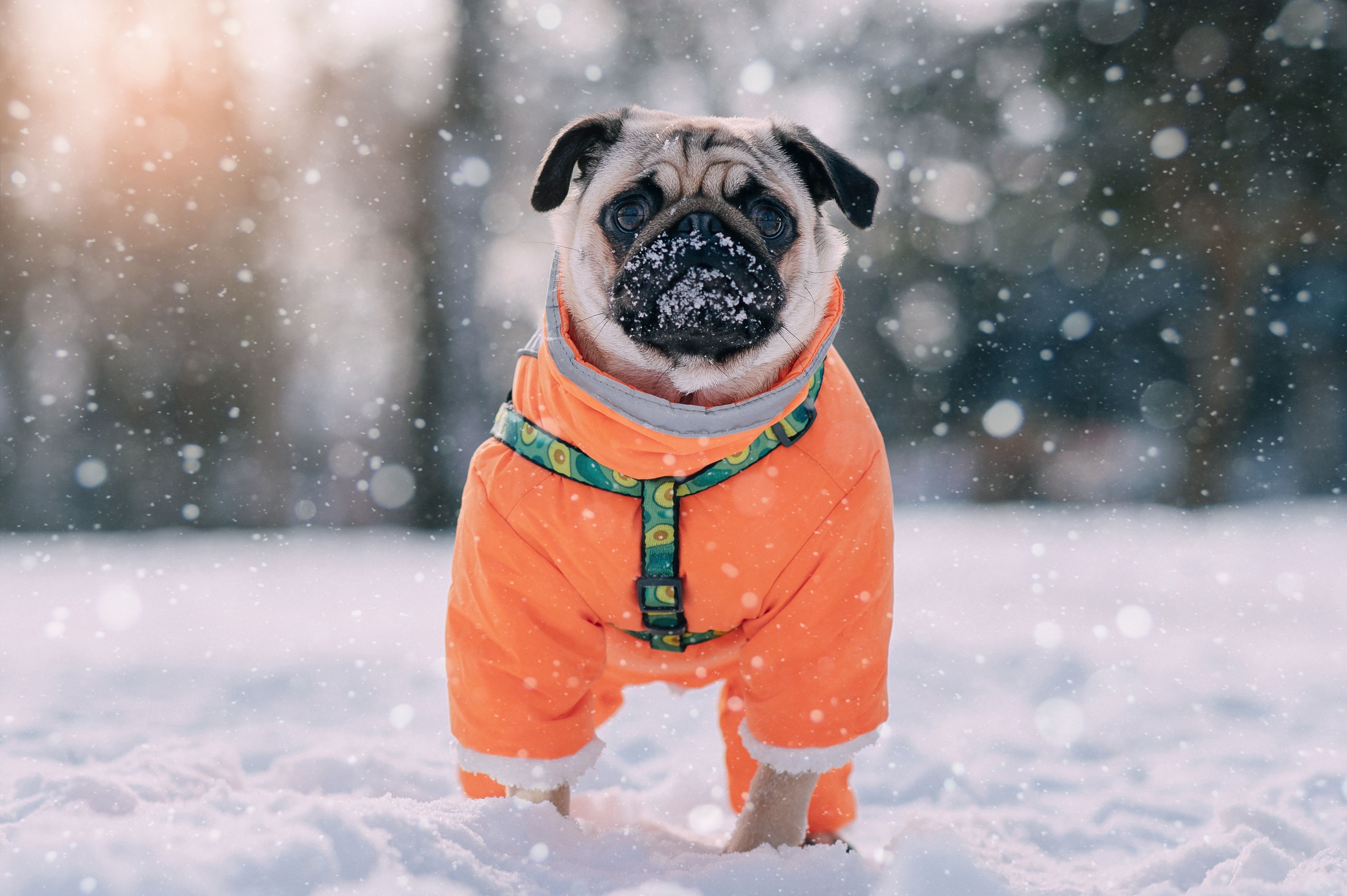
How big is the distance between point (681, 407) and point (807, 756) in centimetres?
98

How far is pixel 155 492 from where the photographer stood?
871 centimetres

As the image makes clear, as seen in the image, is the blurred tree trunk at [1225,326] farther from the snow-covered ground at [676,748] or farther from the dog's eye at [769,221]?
the dog's eye at [769,221]

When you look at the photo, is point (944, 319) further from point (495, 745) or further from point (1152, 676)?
point (495, 745)

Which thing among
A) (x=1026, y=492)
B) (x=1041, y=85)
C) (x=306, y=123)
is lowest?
(x=1026, y=492)

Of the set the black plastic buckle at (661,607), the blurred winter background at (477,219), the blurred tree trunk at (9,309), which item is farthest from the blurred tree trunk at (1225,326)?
the blurred tree trunk at (9,309)

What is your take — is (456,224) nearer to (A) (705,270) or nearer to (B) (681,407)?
(A) (705,270)

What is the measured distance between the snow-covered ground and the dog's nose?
157 cm

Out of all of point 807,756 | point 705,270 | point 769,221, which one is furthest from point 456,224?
point 807,756

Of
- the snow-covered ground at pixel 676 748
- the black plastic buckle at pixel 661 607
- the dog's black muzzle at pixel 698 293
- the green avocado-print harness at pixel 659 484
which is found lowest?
the snow-covered ground at pixel 676 748

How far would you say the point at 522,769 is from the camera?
204 centimetres

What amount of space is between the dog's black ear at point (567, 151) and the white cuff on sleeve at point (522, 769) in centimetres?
160

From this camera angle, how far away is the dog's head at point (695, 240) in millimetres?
2070

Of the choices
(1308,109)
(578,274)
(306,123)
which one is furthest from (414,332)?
(1308,109)

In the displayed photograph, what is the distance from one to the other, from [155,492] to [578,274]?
8496mm
